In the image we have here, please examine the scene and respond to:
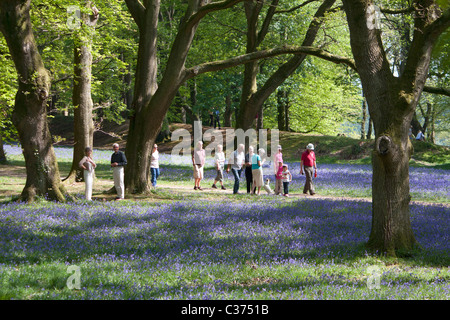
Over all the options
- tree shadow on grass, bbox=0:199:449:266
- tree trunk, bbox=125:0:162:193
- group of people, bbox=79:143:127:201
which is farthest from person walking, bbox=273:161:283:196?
group of people, bbox=79:143:127:201

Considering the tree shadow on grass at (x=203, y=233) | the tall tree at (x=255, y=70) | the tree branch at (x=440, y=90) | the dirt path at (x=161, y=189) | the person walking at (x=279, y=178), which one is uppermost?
the tall tree at (x=255, y=70)

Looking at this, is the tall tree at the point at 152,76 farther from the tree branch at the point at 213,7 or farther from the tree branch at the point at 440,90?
the tree branch at the point at 440,90

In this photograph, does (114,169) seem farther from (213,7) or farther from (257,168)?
(213,7)

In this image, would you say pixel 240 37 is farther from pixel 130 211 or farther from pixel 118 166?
pixel 130 211

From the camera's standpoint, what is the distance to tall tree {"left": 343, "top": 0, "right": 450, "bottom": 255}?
896 cm

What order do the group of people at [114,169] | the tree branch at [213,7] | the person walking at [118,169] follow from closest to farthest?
the tree branch at [213,7] → the group of people at [114,169] → the person walking at [118,169]

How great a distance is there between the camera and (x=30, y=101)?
14.2 meters

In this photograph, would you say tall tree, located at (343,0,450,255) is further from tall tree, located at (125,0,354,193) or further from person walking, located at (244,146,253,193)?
person walking, located at (244,146,253,193)

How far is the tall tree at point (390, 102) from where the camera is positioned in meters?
8.96

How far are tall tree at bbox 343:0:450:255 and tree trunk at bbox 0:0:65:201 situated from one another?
9198 millimetres

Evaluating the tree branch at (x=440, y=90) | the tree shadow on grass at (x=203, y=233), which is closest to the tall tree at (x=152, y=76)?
the tree shadow on grass at (x=203, y=233)

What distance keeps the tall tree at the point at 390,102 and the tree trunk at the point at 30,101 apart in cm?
920

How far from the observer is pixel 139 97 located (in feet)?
58.4

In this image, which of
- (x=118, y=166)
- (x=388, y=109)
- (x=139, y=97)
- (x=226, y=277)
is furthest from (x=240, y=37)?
(x=226, y=277)
